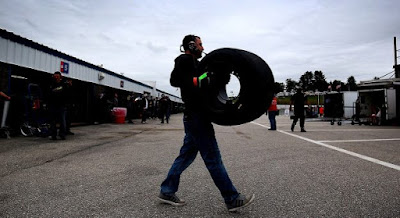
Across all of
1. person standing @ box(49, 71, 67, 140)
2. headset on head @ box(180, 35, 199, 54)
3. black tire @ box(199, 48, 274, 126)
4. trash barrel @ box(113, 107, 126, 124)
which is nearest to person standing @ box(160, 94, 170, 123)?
trash barrel @ box(113, 107, 126, 124)

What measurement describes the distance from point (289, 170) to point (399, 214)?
1786 millimetres

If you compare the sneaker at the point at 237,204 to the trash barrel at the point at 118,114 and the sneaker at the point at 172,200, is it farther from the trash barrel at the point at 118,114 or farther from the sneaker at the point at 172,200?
the trash barrel at the point at 118,114

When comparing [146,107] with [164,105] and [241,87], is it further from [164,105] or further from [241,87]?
[241,87]

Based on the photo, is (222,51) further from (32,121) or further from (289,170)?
(32,121)

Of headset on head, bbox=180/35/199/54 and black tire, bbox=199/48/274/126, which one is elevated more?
headset on head, bbox=180/35/199/54

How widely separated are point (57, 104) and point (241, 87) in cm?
707

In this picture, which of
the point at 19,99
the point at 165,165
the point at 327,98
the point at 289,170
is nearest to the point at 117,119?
the point at 19,99

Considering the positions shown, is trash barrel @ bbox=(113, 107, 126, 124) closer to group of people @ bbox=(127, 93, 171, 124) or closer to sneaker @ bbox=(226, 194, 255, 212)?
group of people @ bbox=(127, 93, 171, 124)

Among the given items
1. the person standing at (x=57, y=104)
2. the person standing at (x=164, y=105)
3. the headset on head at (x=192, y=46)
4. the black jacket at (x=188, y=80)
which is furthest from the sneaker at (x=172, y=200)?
the person standing at (x=164, y=105)

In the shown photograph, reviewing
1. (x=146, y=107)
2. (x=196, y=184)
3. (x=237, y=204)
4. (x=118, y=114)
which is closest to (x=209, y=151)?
(x=237, y=204)

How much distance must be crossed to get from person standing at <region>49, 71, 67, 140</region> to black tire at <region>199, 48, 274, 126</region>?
6625 millimetres

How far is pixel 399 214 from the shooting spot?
7.68 ft

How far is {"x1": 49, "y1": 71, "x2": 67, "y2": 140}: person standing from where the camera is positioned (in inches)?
302

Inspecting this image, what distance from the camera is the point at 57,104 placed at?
25.5 ft
